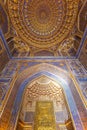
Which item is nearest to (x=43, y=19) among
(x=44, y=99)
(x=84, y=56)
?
(x=84, y=56)

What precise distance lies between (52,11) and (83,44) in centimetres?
301

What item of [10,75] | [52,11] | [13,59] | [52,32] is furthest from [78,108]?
[52,11]

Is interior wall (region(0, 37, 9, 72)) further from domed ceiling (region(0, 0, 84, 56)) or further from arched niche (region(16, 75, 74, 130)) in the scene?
arched niche (region(16, 75, 74, 130))

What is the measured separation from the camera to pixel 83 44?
5.98 meters

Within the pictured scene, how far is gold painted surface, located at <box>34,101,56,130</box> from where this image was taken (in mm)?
4352

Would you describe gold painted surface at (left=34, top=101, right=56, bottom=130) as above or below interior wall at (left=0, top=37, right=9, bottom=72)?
below

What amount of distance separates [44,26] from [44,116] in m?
5.55

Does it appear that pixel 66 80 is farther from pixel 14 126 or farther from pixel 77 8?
pixel 77 8

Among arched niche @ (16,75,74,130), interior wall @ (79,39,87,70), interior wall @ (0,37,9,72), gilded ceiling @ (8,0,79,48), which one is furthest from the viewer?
gilded ceiling @ (8,0,79,48)

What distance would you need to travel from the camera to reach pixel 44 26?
25.0 feet

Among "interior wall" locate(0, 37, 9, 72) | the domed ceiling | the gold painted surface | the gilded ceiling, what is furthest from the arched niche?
the gilded ceiling

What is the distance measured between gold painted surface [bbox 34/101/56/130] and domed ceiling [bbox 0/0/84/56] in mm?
3443

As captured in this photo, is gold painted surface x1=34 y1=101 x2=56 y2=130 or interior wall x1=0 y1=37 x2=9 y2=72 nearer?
gold painted surface x1=34 y1=101 x2=56 y2=130

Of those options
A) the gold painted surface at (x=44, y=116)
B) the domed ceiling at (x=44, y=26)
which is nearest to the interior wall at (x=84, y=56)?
the domed ceiling at (x=44, y=26)
